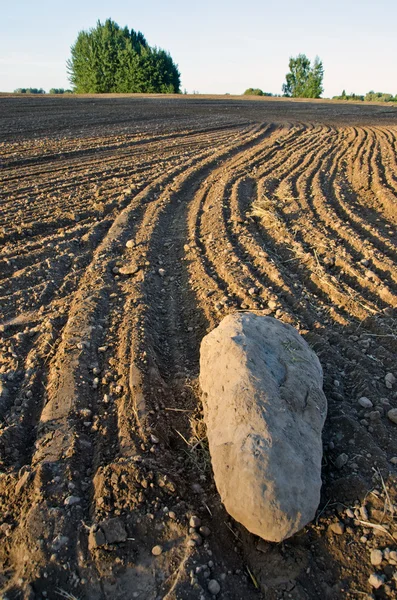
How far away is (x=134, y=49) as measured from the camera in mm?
34344

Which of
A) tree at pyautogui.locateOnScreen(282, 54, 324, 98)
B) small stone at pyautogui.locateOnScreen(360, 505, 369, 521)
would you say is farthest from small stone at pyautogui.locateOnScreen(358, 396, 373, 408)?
tree at pyautogui.locateOnScreen(282, 54, 324, 98)

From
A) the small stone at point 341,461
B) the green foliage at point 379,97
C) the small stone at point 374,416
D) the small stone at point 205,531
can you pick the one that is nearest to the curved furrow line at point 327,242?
the small stone at point 374,416

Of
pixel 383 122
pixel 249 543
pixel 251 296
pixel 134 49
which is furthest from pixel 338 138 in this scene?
pixel 134 49

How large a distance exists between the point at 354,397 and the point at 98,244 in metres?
3.82

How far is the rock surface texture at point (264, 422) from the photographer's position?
233 centimetres

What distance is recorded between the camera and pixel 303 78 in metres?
47.6

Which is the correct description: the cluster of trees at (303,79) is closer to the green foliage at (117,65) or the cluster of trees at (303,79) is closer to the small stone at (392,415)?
the green foliage at (117,65)

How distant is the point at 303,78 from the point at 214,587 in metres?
53.6

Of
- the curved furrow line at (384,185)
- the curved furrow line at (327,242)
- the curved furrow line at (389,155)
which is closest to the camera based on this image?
the curved furrow line at (327,242)

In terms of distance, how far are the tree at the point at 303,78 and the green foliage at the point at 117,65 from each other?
1678cm

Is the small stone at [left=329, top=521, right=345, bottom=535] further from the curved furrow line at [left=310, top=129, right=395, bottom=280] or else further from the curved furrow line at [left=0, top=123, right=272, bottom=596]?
the curved furrow line at [left=310, top=129, right=395, bottom=280]

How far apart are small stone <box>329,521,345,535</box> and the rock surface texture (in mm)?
196

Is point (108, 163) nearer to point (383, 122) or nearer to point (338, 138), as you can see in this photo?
point (338, 138)

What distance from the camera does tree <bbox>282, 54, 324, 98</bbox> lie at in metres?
45.6
